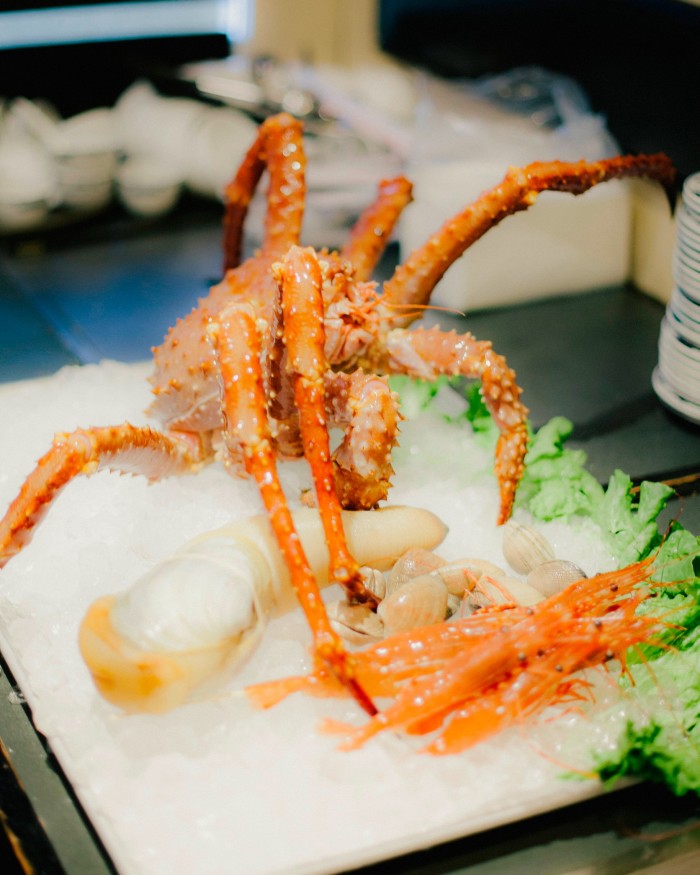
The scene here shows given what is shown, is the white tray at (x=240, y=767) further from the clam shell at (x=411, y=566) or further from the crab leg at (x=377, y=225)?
the crab leg at (x=377, y=225)

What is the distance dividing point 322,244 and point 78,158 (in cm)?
78

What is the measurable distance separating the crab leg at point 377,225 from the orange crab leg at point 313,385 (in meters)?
0.65

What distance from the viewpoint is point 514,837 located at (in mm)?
1266

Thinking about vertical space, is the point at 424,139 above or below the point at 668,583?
above

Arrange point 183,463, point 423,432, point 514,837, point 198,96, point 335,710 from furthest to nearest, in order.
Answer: point 198,96 < point 423,432 < point 183,463 < point 335,710 < point 514,837

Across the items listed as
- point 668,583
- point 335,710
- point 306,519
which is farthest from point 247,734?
point 668,583

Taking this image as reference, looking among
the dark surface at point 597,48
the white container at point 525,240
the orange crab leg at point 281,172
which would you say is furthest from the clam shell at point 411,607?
the dark surface at point 597,48

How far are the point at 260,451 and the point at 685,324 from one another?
112 centimetres

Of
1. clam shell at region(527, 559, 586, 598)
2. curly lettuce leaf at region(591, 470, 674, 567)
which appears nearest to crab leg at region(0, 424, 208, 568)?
clam shell at region(527, 559, 586, 598)

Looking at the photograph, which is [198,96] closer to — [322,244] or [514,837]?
[322,244]

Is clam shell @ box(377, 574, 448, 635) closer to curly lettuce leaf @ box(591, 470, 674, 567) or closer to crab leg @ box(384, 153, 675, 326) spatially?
curly lettuce leaf @ box(591, 470, 674, 567)

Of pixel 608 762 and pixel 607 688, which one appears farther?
pixel 607 688

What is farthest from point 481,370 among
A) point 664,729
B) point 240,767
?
point 240,767

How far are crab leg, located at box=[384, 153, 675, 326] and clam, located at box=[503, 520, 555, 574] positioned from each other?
0.47m
